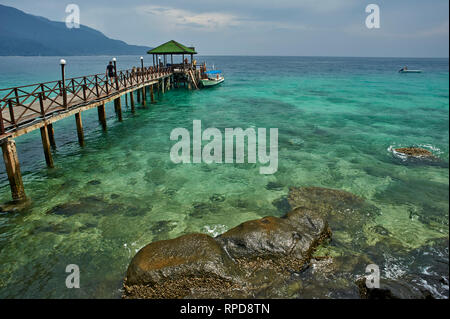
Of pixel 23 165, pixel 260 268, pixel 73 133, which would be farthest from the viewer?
pixel 73 133

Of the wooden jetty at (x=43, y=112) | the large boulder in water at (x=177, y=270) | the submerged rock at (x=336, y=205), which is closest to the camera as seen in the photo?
the large boulder in water at (x=177, y=270)

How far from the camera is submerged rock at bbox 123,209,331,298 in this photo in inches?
258

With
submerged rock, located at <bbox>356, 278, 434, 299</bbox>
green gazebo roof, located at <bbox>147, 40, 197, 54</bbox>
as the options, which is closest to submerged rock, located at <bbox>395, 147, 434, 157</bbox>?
submerged rock, located at <bbox>356, 278, 434, 299</bbox>

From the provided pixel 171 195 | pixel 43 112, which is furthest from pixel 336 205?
pixel 43 112

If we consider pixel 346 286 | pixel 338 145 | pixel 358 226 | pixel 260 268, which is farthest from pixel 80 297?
pixel 338 145

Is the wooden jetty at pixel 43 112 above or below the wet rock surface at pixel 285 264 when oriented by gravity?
above

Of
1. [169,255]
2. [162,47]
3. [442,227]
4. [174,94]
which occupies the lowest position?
[442,227]

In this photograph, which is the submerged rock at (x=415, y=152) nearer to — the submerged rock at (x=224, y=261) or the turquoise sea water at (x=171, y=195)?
the turquoise sea water at (x=171, y=195)

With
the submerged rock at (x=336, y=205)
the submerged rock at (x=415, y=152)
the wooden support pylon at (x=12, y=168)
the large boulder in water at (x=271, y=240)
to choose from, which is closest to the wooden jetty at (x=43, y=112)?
the wooden support pylon at (x=12, y=168)

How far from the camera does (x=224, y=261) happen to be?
707 cm

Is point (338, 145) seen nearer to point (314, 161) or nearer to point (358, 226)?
point (314, 161)

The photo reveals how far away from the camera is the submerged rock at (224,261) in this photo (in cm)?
655
